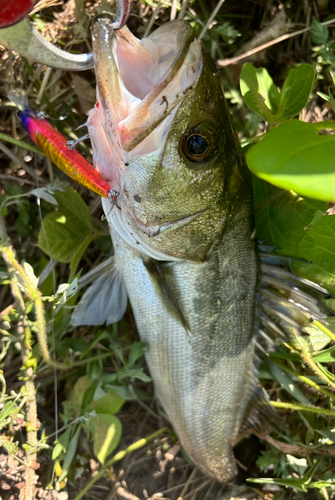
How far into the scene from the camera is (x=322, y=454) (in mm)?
2426

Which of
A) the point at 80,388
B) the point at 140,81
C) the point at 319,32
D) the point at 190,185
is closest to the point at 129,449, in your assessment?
the point at 80,388

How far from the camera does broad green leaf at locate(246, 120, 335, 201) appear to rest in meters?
0.88

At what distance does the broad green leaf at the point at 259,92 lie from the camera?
1847 millimetres

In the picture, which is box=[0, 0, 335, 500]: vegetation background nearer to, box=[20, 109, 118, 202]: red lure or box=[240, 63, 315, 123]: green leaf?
box=[240, 63, 315, 123]: green leaf

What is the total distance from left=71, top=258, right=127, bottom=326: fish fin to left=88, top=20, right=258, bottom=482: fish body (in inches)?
5.6

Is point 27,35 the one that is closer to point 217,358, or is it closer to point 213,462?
point 217,358

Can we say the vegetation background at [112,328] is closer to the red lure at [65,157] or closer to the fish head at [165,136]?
the red lure at [65,157]

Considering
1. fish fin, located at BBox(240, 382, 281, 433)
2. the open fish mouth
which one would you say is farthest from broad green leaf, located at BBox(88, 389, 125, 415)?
the open fish mouth

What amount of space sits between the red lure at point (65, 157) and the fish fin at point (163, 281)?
37cm

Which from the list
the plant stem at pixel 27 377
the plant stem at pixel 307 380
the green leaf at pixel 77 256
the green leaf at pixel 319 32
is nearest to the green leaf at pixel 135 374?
the plant stem at pixel 27 377

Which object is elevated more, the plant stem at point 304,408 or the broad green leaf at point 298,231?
the broad green leaf at point 298,231

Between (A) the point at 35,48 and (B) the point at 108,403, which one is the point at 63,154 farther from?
(B) the point at 108,403

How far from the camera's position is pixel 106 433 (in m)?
2.36

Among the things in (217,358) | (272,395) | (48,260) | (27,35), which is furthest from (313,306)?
(27,35)
